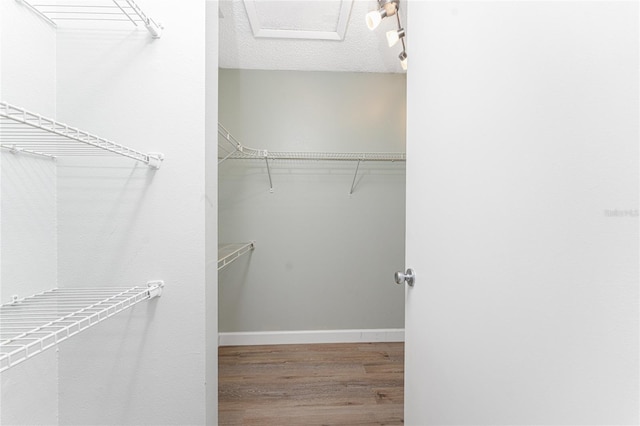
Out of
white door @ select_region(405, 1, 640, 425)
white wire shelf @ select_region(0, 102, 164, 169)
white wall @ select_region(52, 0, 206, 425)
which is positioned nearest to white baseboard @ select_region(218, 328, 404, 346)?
white wall @ select_region(52, 0, 206, 425)

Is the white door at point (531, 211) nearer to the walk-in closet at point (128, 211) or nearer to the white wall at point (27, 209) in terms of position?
the walk-in closet at point (128, 211)

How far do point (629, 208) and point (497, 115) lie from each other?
0.30m

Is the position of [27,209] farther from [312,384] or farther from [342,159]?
[342,159]

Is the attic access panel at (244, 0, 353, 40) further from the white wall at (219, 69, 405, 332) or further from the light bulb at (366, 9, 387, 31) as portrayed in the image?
the white wall at (219, 69, 405, 332)

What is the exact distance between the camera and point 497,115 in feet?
1.98

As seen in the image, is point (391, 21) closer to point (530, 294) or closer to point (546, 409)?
point (530, 294)

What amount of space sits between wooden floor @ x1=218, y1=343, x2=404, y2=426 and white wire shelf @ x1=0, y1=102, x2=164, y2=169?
1411mm

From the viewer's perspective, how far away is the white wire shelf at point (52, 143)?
2.43 ft

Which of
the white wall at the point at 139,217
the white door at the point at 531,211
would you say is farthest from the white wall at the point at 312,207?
the white door at the point at 531,211

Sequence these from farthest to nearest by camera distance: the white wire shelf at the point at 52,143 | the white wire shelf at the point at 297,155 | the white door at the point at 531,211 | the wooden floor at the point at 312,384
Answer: the white wire shelf at the point at 297,155 → the wooden floor at the point at 312,384 → the white wire shelf at the point at 52,143 → the white door at the point at 531,211

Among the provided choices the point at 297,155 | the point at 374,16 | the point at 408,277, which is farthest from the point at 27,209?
the point at 297,155

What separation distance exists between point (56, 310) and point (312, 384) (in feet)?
4.73

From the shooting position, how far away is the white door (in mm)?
392

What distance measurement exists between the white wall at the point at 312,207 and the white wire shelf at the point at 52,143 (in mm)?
1394
